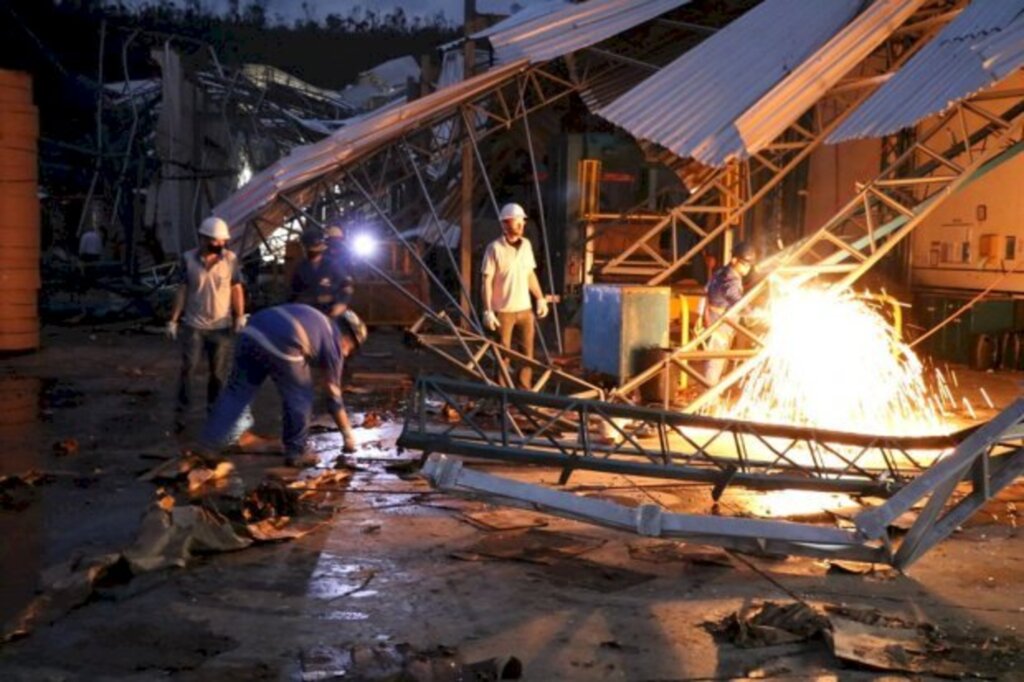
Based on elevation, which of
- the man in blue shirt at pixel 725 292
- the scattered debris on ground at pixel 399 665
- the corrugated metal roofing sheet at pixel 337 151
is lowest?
the scattered debris on ground at pixel 399 665

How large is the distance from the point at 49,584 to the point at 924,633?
458 cm

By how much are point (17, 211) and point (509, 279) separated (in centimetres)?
776

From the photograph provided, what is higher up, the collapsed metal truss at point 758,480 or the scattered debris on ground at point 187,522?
the collapsed metal truss at point 758,480

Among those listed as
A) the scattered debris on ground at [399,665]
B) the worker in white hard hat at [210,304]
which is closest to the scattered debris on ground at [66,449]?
the worker in white hard hat at [210,304]

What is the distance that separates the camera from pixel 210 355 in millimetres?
11102

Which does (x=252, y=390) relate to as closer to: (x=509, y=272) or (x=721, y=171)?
(x=509, y=272)

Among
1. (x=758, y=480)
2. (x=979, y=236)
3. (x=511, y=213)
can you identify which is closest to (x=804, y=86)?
(x=511, y=213)

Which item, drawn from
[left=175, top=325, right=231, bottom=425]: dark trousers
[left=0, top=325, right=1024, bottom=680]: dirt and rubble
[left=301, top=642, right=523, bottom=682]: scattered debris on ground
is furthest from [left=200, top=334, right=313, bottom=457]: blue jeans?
[left=301, top=642, right=523, bottom=682]: scattered debris on ground

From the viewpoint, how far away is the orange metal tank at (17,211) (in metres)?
15.0

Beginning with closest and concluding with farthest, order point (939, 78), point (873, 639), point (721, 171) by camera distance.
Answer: point (873, 639)
point (939, 78)
point (721, 171)

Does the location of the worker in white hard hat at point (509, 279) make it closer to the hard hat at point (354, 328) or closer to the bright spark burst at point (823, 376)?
the hard hat at point (354, 328)

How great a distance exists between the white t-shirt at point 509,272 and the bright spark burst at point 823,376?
8.71ft

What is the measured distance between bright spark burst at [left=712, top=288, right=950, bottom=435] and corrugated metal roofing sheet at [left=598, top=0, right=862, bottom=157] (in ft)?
6.13

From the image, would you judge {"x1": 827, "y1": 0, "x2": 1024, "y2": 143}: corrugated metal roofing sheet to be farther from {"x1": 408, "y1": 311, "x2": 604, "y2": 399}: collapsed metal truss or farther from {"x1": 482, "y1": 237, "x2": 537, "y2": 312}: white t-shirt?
{"x1": 482, "y1": 237, "x2": 537, "y2": 312}: white t-shirt
